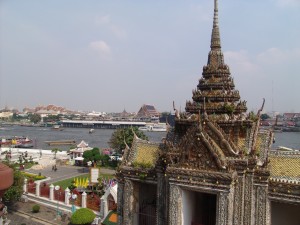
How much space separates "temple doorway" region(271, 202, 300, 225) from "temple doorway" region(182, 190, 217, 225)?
2.58 metres

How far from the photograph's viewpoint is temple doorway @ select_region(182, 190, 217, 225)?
1330cm

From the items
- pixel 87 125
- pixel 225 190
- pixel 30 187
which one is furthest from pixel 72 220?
pixel 87 125

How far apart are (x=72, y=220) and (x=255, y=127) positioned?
13851 mm

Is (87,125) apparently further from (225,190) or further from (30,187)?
(225,190)

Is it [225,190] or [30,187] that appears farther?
[30,187]

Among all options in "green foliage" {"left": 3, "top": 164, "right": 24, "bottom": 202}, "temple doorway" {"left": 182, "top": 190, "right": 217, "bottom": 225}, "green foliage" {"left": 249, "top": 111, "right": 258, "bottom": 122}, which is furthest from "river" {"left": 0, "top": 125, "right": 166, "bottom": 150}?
"green foliage" {"left": 249, "top": 111, "right": 258, "bottom": 122}

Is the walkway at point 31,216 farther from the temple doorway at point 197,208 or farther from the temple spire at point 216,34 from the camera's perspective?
the temple spire at point 216,34

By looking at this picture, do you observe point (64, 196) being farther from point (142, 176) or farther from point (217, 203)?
point (217, 203)

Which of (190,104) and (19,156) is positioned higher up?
(190,104)

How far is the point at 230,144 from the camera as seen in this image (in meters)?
12.5

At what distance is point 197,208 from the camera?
1431cm

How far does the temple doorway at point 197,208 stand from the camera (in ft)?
43.6

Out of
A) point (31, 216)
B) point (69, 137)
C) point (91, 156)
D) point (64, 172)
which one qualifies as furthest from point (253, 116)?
point (69, 137)

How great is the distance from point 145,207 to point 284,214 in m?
6.40
